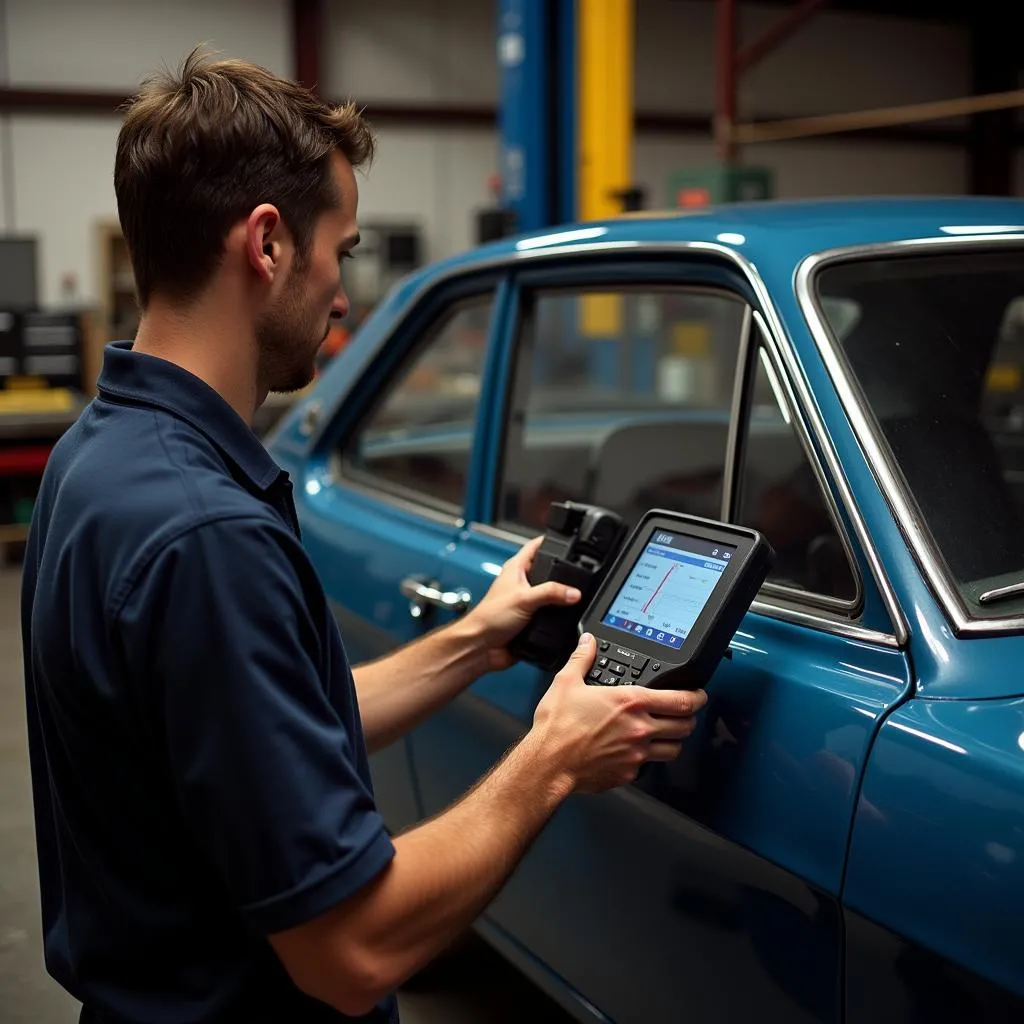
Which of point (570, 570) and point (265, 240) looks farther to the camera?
point (570, 570)

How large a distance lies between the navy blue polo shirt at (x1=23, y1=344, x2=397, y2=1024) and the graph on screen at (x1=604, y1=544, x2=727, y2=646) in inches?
15.5

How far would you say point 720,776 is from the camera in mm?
1493

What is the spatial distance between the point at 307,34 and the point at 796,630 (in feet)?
42.5

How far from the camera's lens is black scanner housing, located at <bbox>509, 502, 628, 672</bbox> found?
176 centimetres

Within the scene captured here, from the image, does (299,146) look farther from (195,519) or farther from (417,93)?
(417,93)

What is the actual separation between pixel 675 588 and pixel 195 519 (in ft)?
2.15

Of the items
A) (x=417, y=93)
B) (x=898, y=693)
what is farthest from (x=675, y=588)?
(x=417, y=93)

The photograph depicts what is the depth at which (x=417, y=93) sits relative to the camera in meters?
14.0

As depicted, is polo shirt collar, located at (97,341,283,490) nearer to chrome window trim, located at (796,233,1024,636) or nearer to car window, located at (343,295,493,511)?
chrome window trim, located at (796,233,1024,636)

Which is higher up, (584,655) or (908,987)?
(584,655)

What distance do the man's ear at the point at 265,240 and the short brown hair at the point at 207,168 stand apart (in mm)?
14

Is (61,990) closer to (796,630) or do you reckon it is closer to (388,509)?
(388,509)

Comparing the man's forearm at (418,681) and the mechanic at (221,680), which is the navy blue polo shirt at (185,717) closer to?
the mechanic at (221,680)

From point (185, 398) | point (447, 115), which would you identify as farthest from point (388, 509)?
point (447, 115)
